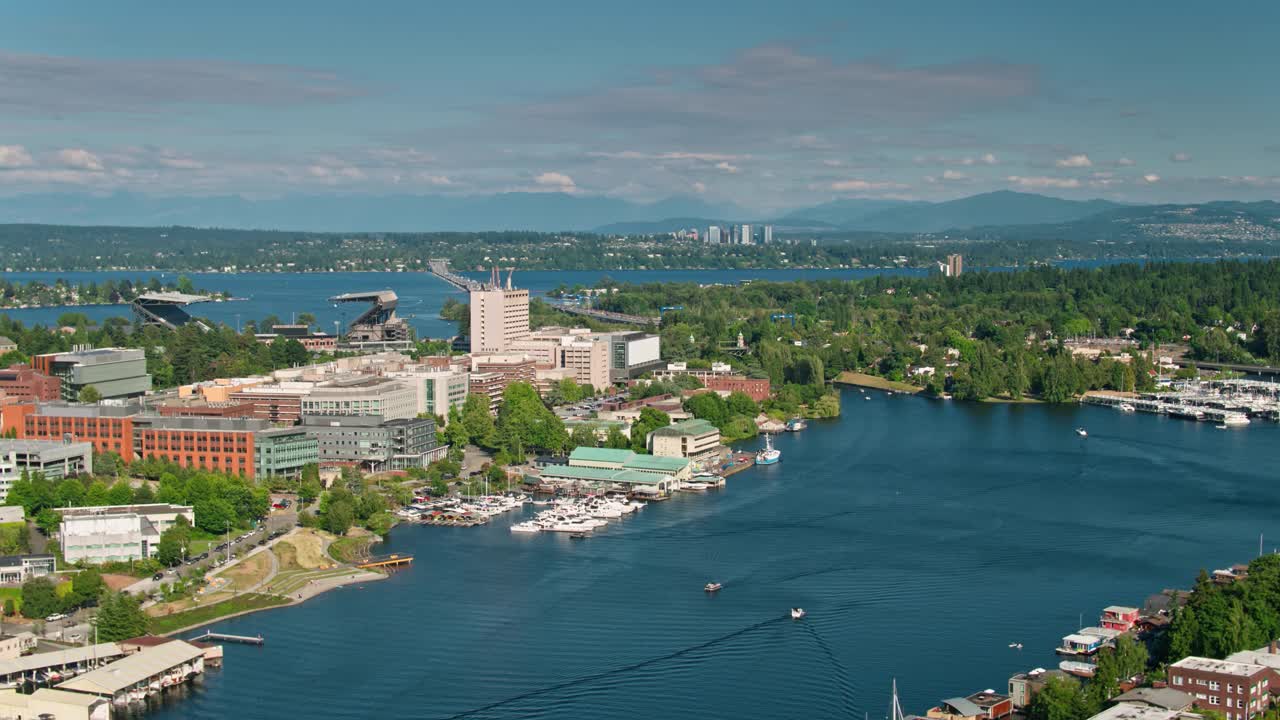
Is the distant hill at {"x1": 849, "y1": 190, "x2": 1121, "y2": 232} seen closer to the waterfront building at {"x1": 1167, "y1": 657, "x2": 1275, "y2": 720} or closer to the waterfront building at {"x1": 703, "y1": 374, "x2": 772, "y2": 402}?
the waterfront building at {"x1": 703, "y1": 374, "x2": 772, "y2": 402}

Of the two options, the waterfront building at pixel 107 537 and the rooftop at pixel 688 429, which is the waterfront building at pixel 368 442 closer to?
the rooftop at pixel 688 429

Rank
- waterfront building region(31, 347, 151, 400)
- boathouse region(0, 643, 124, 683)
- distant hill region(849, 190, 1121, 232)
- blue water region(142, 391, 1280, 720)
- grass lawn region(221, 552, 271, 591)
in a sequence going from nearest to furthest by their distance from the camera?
blue water region(142, 391, 1280, 720) < boathouse region(0, 643, 124, 683) < grass lawn region(221, 552, 271, 591) < waterfront building region(31, 347, 151, 400) < distant hill region(849, 190, 1121, 232)

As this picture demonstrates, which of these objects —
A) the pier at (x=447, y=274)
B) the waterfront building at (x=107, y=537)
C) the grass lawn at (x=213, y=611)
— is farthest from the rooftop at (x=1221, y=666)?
the pier at (x=447, y=274)

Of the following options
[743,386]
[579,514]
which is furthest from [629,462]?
[743,386]

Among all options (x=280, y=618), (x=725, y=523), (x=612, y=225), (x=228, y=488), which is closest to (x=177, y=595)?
(x=280, y=618)

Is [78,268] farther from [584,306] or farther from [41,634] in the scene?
[41,634]

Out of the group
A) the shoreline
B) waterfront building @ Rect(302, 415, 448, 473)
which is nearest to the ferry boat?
waterfront building @ Rect(302, 415, 448, 473)
